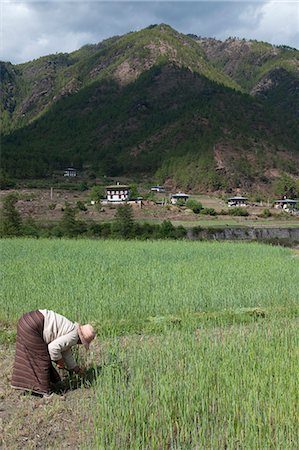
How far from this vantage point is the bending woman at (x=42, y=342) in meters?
4.61

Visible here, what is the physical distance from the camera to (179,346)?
5.44m

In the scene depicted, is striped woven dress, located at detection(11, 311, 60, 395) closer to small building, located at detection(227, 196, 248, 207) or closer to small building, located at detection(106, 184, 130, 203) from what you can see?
small building, located at detection(106, 184, 130, 203)

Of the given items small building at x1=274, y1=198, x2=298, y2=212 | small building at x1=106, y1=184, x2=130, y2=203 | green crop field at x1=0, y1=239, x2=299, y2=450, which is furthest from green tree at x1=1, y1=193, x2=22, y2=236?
small building at x1=274, y1=198, x2=298, y2=212

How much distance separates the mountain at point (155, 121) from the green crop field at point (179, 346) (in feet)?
225

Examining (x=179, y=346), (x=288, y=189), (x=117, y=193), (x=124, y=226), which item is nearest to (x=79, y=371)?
(x=179, y=346)

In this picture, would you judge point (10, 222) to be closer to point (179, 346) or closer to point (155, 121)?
point (179, 346)

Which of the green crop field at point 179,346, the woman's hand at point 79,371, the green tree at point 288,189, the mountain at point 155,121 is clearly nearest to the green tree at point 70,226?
the green crop field at point 179,346

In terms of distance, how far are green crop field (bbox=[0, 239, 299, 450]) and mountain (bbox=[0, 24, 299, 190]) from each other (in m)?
68.6

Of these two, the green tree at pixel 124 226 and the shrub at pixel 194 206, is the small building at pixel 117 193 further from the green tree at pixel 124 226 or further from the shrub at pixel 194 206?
the green tree at pixel 124 226

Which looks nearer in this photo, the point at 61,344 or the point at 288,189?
the point at 61,344

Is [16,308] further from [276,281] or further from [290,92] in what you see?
[290,92]

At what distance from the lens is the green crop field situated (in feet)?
12.4

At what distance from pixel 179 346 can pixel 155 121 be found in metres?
123

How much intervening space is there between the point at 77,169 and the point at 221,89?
5949 centimetres
